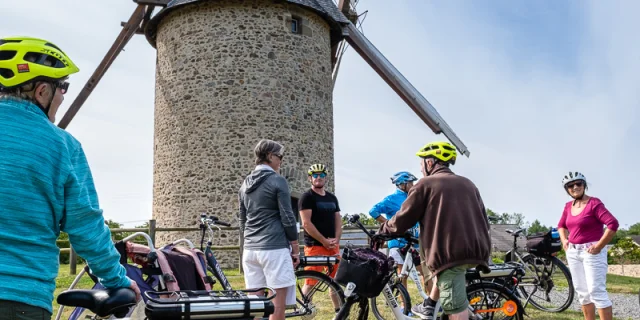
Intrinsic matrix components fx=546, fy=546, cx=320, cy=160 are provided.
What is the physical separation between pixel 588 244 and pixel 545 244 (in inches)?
83.6

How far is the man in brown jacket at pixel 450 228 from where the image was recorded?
3.64 meters

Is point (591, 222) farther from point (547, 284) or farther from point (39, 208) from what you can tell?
point (39, 208)

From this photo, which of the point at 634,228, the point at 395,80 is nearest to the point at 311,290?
the point at 395,80

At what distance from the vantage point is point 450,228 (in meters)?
3.64

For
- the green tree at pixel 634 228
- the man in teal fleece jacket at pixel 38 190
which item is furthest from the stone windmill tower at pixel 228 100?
the green tree at pixel 634 228

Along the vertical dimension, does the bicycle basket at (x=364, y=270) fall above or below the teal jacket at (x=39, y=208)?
below

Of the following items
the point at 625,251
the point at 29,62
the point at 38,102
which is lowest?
the point at 625,251

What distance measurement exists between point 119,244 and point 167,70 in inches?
429

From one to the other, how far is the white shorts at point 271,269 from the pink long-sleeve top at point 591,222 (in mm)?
2812

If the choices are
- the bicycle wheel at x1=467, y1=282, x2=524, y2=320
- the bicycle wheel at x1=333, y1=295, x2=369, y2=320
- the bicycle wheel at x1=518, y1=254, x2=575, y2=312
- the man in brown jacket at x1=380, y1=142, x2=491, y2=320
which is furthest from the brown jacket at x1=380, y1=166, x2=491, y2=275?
the bicycle wheel at x1=518, y1=254, x2=575, y2=312

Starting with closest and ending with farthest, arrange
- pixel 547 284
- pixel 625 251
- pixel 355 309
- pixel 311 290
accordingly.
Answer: pixel 355 309 < pixel 311 290 < pixel 547 284 < pixel 625 251

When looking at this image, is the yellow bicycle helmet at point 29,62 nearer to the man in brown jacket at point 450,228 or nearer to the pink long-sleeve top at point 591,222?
the man in brown jacket at point 450,228

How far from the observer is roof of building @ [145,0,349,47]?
1368cm

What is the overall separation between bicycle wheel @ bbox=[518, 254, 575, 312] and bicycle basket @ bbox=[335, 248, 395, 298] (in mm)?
3375
